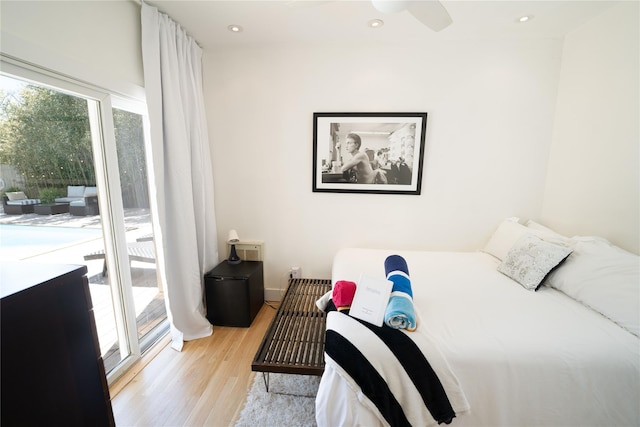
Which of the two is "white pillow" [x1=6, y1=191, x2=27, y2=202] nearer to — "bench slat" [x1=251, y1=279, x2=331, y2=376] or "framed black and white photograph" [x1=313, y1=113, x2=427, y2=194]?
"bench slat" [x1=251, y1=279, x2=331, y2=376]

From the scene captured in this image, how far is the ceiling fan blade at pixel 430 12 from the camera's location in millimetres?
1323

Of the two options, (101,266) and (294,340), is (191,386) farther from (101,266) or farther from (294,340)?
(101,266)

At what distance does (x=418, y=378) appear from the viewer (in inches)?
44.0

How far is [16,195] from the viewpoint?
1231 mm

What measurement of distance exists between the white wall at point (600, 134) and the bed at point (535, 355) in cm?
44

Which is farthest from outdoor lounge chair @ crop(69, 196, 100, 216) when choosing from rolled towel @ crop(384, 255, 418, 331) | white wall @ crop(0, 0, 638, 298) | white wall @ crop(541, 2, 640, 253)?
white wall @ crop(541, 2, 640, 253)

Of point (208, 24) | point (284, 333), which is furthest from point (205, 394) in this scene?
point (208, 24)

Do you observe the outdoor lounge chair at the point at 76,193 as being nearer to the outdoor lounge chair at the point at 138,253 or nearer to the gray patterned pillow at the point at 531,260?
the outdoor lounge chair at the point at 138,253

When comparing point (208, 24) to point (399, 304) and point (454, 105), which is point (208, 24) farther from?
point (399, 304)

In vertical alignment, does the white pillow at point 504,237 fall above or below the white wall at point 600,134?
below

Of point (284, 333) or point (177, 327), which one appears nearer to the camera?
point (284, 333)

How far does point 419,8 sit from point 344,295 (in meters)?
1.66

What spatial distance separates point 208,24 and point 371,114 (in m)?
1.55

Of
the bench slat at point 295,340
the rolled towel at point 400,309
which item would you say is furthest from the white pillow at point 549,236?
the bench slat at point 295,340
